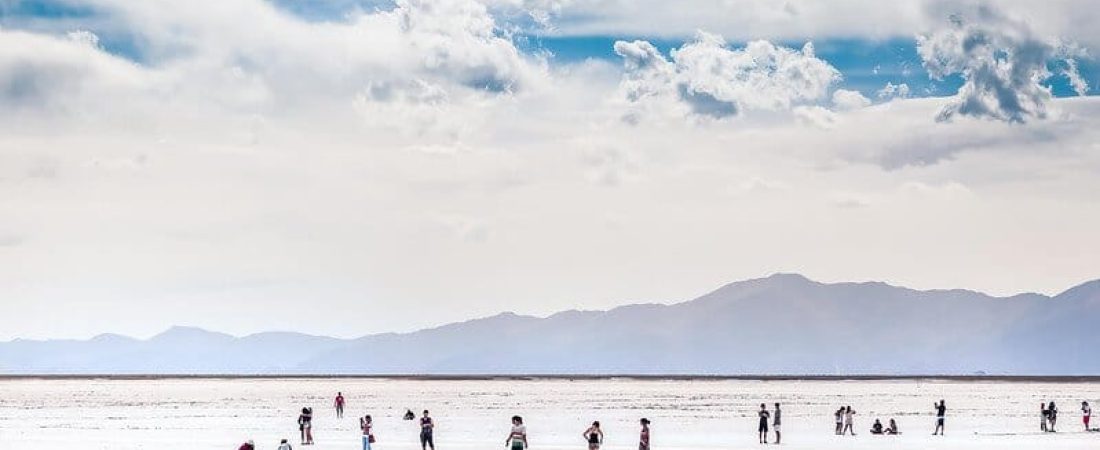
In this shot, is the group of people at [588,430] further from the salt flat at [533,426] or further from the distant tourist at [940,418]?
the salt flat at [533,426]

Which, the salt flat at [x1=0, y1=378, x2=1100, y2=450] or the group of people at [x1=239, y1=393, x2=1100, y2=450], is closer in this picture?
the group of people at [x1=239, y1=393, x2=1100, y2=450]

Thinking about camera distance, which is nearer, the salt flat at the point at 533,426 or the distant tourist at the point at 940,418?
the salt flat at the point at 533,426

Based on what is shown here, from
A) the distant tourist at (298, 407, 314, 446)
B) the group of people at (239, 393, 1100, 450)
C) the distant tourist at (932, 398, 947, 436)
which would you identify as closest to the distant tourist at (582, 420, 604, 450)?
the group of people at (239, 393, 1100, 450)

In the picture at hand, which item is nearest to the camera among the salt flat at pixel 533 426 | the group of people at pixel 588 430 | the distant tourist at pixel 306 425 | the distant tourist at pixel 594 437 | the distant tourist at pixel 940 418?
the group of people at pixel 588 430

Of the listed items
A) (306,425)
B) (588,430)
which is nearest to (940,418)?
(588,430)

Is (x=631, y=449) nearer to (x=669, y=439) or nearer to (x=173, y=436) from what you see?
(x=669, y=439)

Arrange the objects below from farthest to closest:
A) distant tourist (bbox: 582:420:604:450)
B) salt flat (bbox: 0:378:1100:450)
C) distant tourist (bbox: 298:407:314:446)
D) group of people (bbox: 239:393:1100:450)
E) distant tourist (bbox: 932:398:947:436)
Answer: distant tourist (bbox: 932:398:947:436)
salt flat (bbox: 0:378:1100:450)
distant tourist (bbox: 298:407:314:446)
distant tourist (bbox: 582:420:604:450)
group of people (bbox: 239:393:1100:450)

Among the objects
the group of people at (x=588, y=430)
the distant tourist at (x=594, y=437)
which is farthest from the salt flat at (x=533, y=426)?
the distant tourist at (x=594, y=437)

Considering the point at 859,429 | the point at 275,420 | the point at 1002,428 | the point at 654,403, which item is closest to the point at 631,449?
the point at 859,429

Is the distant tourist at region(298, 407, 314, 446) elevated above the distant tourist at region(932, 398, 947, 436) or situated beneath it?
situated beneath

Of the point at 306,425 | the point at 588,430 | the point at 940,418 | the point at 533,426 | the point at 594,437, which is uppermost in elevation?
the point at 940,418

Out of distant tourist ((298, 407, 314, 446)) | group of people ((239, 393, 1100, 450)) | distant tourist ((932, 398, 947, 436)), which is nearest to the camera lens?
group of people ((239, 393, 1100, 450))

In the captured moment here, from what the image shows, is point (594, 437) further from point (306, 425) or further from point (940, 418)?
point (940, 418)

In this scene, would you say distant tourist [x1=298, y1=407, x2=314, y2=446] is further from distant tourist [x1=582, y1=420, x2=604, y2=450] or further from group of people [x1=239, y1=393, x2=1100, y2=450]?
distant tourist [x1=582, y1=420, x2=604, y2=450]
